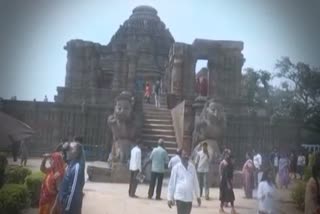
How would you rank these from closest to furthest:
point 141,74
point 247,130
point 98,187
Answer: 1. point 98,187
2. point 247,130
3. point 141,74

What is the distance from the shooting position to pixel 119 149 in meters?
11.9

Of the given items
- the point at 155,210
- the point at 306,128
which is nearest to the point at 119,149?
the point at 155,210

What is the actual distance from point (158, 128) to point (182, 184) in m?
8.97

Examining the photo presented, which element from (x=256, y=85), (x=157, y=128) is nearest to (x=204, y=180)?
(x=157, y=128)

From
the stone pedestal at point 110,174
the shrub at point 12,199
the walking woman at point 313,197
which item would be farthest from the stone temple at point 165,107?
the walking woman at point 313,197

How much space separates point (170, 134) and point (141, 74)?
12.1 metres

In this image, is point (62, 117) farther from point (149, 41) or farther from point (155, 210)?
point (149, 41)

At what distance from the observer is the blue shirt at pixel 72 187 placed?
4910mm

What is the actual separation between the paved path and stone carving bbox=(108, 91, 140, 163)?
4.44 feet

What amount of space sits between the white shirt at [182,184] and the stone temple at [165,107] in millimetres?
5369

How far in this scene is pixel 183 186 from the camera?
5.97m

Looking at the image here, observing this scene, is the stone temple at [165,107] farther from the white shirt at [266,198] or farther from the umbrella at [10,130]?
the white shirt at [266,198]

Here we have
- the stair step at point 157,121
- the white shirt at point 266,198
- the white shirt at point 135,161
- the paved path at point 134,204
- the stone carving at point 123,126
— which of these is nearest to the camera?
the white shirt at point 266,198

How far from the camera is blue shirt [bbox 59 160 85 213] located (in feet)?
16.1
